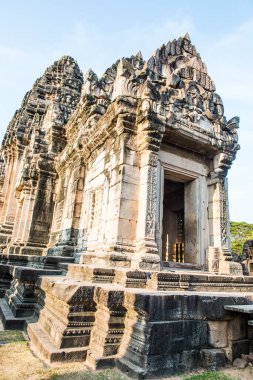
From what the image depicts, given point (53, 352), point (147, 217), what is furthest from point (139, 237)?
point (53, 352)

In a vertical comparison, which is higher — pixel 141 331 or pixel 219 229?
pixel 219 229

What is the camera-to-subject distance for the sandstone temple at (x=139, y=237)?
10.9 feet

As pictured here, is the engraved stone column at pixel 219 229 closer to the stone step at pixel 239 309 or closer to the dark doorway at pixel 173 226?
the stone step at pixel 239 309

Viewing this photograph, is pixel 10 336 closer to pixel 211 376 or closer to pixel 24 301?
pixel 24 301

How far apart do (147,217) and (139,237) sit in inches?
16.7

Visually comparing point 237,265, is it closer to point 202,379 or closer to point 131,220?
point 131,220

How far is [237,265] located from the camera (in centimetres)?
583

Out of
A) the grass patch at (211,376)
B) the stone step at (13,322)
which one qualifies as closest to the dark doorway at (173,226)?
the stone step at (13,322)

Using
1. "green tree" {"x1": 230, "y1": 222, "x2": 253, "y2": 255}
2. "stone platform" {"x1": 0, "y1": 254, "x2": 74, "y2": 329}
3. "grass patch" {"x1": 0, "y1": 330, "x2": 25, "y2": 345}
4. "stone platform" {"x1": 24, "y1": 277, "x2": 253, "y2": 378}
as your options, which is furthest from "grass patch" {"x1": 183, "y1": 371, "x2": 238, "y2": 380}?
"green tree" {"x1": 230, "y1": 222, "x2": 253, "y2": 255}

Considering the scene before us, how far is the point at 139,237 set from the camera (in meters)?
5.05

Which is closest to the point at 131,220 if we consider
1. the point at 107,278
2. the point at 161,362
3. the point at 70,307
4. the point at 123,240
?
the point at 123,240

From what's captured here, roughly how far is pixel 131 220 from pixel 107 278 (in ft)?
4.51

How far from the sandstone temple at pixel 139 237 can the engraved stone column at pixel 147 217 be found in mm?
22

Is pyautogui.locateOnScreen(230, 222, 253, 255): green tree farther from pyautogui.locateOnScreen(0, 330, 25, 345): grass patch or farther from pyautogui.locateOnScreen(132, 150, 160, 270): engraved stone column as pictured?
pyautogui.locateOnScreen(0, 330, 25, 345): grass patch
